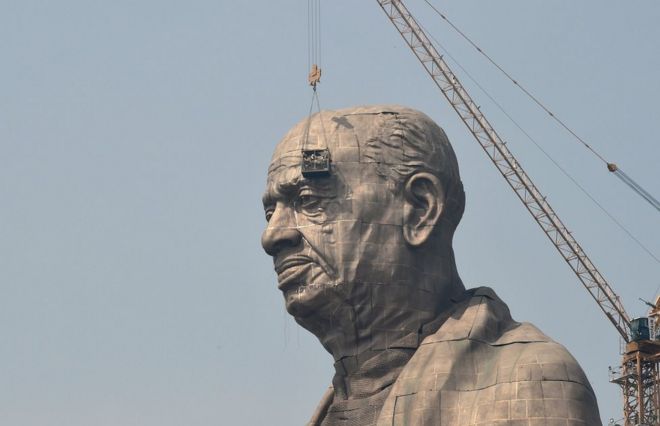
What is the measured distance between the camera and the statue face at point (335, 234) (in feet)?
118

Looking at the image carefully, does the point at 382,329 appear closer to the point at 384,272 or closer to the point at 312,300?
the point at 384,272

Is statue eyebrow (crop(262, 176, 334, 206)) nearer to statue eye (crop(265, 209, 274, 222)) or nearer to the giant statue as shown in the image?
the giant statue

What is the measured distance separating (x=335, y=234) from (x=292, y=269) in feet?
3.77

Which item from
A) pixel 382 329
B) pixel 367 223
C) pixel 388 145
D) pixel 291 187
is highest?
pixel 388 145

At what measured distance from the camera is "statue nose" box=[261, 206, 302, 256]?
36531 millimetres

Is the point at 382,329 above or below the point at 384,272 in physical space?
below

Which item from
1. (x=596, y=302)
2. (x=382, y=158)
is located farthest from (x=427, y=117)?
(x=596, y=302)

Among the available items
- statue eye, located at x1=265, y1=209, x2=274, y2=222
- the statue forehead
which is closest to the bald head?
the statue forehead

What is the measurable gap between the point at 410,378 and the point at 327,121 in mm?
5883

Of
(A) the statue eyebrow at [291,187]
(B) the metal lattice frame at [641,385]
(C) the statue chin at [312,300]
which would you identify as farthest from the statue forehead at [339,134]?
(B) the metal lattice frame at [641,385]

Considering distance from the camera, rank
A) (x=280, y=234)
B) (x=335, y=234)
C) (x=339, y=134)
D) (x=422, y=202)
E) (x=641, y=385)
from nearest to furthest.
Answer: (x=335, y=234), (x=280, y=234), (x=422, y=202), (x=339, y=134), (x=641, y=385)

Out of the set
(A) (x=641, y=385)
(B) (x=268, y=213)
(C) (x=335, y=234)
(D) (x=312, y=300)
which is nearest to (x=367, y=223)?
(C) (x=335, y=234)

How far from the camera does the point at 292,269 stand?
36.5 m

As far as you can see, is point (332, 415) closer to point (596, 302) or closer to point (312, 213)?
point (312, 213)
